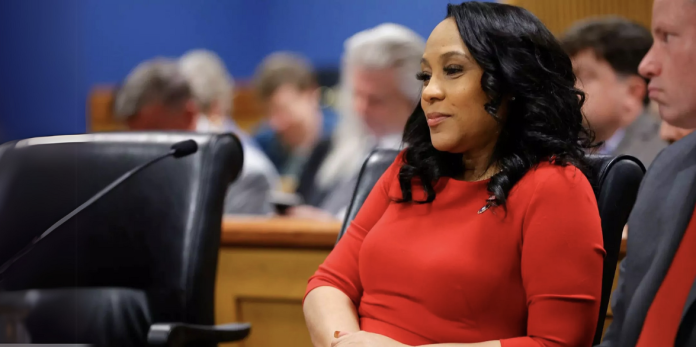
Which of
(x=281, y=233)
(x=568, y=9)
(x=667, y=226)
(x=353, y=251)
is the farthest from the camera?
(x=568, y=9)

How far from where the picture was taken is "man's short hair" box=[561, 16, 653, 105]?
6.82 ft

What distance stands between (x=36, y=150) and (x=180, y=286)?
759mm

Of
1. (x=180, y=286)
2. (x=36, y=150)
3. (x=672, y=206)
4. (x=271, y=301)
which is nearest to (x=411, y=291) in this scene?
(x=672, y=206)

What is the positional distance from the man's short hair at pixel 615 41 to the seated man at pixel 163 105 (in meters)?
1.38

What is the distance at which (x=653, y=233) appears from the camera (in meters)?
0.97

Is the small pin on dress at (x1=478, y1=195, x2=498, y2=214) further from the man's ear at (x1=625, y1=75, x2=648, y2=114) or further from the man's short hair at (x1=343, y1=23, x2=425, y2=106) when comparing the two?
the man's short hair at (x1=343, y1=23, x2=425, y2=106)

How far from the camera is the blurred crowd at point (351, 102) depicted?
209cm

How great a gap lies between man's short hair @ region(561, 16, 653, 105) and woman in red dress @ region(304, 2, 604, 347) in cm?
96

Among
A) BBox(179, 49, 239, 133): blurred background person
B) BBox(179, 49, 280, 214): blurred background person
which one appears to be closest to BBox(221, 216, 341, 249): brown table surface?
BBox(179, 49, 280, 214): blurred background person

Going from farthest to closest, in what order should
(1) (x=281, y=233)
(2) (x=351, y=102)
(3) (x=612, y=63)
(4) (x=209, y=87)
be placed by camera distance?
(4) (x=209, y=87), (2) (x=351, y=102), (3) (x=612, y=63), (1) (x=281, y=233)

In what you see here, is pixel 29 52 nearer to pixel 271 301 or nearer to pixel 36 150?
pixel 36 150

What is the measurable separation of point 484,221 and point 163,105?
186 cm

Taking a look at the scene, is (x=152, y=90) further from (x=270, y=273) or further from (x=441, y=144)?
(x=441, y=144)

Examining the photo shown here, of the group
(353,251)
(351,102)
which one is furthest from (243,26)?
(353,251)
